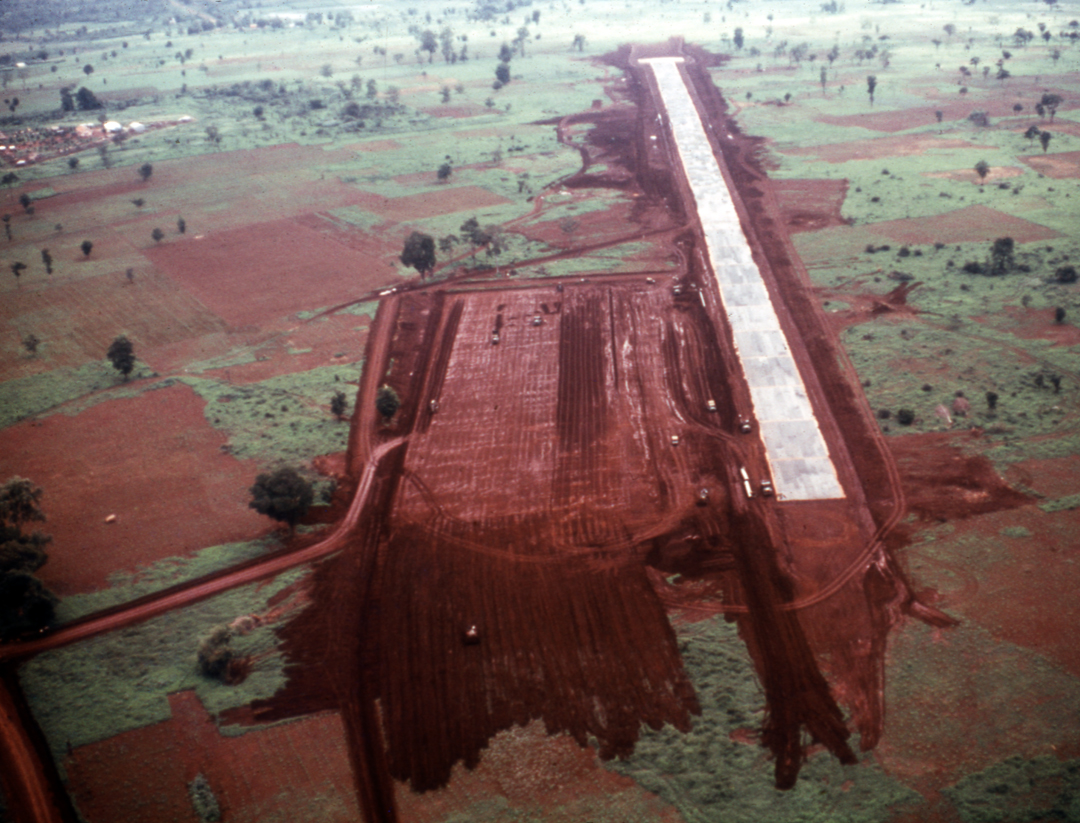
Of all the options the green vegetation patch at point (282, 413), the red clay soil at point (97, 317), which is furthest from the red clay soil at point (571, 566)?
the red clay soil at point (97, 317)

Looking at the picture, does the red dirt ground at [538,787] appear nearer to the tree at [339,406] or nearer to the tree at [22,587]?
the tree at [22,587]

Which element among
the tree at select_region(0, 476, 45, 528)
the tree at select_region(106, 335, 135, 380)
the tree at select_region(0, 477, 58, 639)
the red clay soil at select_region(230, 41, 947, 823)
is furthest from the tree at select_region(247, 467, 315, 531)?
the tree at select_region(106, 335, 135, 380)

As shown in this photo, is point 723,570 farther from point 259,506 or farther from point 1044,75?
point 1044,75

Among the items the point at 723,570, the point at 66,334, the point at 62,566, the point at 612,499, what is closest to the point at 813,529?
the point at 723,570

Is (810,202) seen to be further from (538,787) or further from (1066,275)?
(538,787)

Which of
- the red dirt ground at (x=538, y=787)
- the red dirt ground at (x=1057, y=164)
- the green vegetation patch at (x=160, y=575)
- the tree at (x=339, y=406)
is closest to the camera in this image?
the red dirt ground at (x=538, y=787)

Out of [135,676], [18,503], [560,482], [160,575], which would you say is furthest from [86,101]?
[135,676]

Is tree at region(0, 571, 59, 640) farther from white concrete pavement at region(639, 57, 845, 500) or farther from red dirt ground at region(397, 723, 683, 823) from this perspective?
white concrete pavement at region(639, 57, 845, 500)
